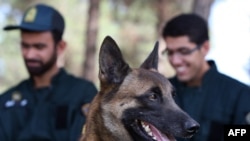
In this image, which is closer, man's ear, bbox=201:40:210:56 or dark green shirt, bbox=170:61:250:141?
dark green shirt, bbox=170:61:250:141

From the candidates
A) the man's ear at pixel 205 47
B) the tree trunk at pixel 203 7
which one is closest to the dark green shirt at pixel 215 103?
the man's ear at pixel 205 47

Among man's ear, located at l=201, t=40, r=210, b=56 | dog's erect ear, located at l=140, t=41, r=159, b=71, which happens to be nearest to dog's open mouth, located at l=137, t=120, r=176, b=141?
dog's erect ear, located at l=140, t=41, r=159, b=71

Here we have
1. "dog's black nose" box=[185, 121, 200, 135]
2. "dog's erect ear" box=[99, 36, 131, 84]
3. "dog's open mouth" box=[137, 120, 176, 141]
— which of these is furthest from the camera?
"dog's erect ear" box=[99, 36, 131, 84]

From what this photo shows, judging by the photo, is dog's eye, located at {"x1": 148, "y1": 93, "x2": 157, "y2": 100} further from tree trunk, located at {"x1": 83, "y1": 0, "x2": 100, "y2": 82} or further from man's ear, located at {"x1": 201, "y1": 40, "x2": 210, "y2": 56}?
tree trunk, located at {"x1": 83, "y1": 0, "x2": 100, "y2": 82}

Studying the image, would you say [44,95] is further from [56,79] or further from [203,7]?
[203,7]

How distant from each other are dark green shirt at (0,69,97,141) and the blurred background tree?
3183 mm

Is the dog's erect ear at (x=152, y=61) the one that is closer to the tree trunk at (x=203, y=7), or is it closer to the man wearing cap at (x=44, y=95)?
the man wearing cap at (x=44, y=95)

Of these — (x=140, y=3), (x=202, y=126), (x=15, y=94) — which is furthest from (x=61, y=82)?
(x=140, y=3)

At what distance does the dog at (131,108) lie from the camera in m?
3.48

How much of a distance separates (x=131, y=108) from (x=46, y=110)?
57.9 inches

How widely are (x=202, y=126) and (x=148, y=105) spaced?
1277 millimetres

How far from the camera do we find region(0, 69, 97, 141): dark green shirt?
4766mm

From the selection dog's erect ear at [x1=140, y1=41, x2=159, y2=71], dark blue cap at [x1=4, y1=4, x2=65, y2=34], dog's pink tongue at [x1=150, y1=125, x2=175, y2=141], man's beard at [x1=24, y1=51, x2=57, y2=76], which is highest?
dark blue cap at [x1=4, y1=4, x2=65, y2=34]

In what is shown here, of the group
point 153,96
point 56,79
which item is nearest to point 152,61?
point 153,96
